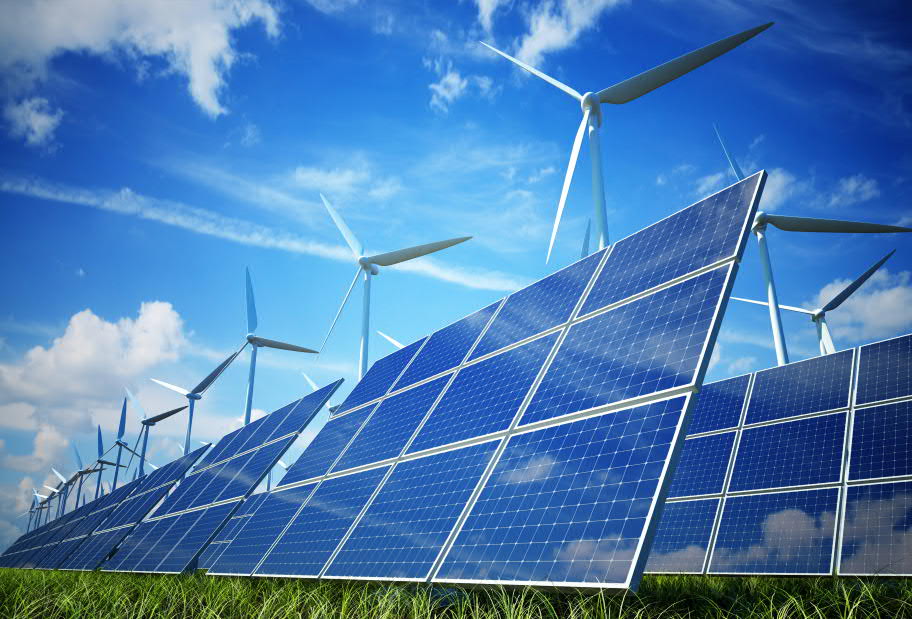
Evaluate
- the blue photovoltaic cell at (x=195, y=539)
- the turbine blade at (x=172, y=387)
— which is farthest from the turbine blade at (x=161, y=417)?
the blue photovoltaic cell at (x=195, y=539)

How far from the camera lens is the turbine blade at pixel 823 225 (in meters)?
24.7

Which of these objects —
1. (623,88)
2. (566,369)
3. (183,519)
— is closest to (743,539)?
(566,369)

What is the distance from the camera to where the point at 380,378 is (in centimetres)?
1962

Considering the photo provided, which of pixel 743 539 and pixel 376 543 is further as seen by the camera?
pixel 743 539

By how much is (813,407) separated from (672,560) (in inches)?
204

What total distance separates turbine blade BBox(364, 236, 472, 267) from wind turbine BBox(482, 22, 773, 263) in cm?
1257

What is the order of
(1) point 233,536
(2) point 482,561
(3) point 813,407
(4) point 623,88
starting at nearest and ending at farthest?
(2) point 482,561 < (3) point 813,407 < (1) point 233,536 < (4) point 623,88

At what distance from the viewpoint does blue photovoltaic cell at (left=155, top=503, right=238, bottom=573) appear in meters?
15.5

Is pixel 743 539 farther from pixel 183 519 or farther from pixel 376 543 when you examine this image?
pixel 183 519

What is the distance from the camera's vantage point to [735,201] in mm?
10453

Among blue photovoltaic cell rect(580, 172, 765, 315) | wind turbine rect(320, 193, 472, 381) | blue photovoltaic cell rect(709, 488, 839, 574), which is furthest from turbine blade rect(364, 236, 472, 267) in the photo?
blue photovoltaic cell rect(709, 488, 839, 574)

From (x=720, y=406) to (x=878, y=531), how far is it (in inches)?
255

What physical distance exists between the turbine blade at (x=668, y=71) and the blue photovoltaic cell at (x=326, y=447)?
1337cm

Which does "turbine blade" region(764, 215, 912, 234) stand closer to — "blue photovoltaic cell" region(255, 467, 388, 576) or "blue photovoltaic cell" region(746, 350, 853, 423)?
"blue photovoltaic cell" region(746, 350, 853, 423)
